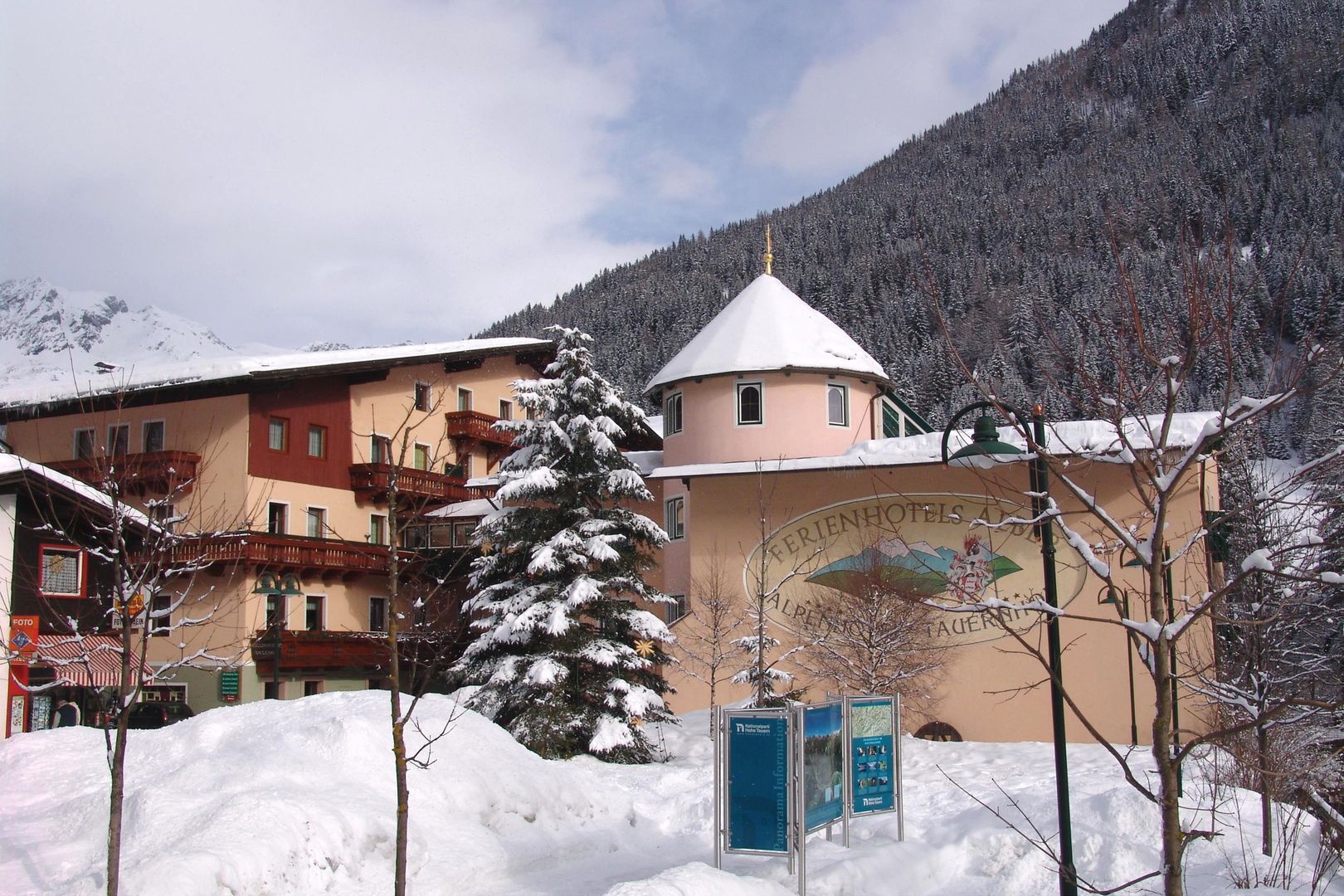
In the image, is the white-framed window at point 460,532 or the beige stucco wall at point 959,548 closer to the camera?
the beige stucco wall at point 959,548

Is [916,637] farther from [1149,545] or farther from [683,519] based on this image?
[1149,545]

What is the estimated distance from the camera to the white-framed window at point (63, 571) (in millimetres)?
22141

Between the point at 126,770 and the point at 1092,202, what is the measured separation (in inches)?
5248

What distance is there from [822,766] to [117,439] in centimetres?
1020

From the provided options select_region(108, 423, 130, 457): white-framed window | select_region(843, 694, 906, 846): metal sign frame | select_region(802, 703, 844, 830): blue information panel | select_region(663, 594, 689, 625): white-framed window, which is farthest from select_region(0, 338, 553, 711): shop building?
select_region(802, 703, 844, 830): blue information panel

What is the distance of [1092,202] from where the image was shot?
133m

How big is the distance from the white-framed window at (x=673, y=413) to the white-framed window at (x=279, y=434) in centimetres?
1236

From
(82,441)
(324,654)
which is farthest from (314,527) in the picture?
(82,441)

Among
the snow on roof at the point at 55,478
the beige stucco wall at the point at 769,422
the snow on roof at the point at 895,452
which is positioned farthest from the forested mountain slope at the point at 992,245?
the snow on roof at the point at 55,478

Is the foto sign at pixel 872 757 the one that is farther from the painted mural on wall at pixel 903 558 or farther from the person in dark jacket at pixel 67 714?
the person in dark jacket at pixel 67 714

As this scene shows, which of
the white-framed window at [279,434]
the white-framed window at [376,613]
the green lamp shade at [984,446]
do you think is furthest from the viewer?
the white-framed window at [376,613]

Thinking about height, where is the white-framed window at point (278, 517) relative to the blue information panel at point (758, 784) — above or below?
above

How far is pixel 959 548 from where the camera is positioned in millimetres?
27812

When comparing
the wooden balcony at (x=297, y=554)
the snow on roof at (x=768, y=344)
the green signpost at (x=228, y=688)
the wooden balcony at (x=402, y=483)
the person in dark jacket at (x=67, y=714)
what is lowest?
the green signpost at (x=228, y=688)
